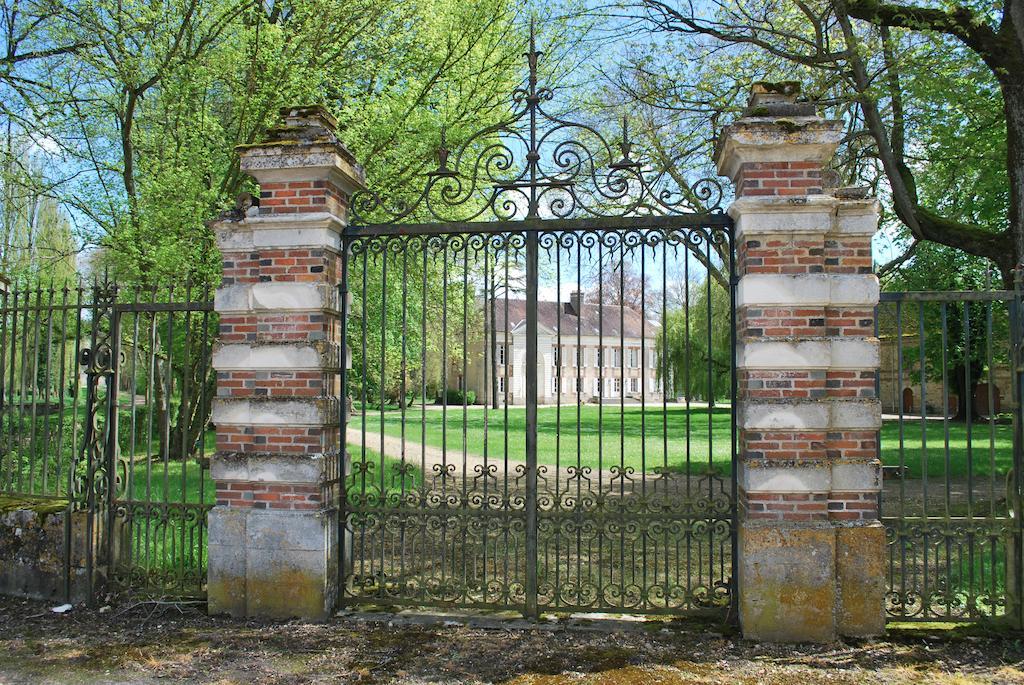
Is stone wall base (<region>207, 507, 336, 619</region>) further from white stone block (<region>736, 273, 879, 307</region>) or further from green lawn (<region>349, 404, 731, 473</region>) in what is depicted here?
green lawn (<region>349, 404, 731, 473</region>)

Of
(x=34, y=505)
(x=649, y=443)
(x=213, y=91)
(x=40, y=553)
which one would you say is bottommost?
(x=649, y=443)

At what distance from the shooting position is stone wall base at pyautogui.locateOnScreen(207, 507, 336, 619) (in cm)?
578

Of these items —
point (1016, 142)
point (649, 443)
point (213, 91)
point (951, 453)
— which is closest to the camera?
point (1016, 142)

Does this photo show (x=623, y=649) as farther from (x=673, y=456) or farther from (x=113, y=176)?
(x=673, y=456)

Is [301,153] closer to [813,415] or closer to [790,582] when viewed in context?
[813,415]

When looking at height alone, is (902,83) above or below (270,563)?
above

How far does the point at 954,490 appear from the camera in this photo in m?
12.8

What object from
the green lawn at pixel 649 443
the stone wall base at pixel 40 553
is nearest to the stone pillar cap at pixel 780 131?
the stone wall base at pixel 40 553

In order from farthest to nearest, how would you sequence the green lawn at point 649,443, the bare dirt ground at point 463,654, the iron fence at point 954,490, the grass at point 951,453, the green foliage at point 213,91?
the green lawn at point 649,443 → the grass at point 951,453 → the green foliage at point 213,91 → the iron fence at point 954,490 → the bare dirt ground at point 463,654

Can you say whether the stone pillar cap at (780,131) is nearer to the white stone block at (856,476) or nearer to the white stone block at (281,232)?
the white stone block at (856,476)

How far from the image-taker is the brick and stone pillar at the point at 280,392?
5805mm

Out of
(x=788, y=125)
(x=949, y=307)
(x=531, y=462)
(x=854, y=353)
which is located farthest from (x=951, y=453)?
(x=531, y=462)

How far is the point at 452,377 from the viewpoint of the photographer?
85.7ft

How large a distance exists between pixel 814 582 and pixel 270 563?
13.0ft
